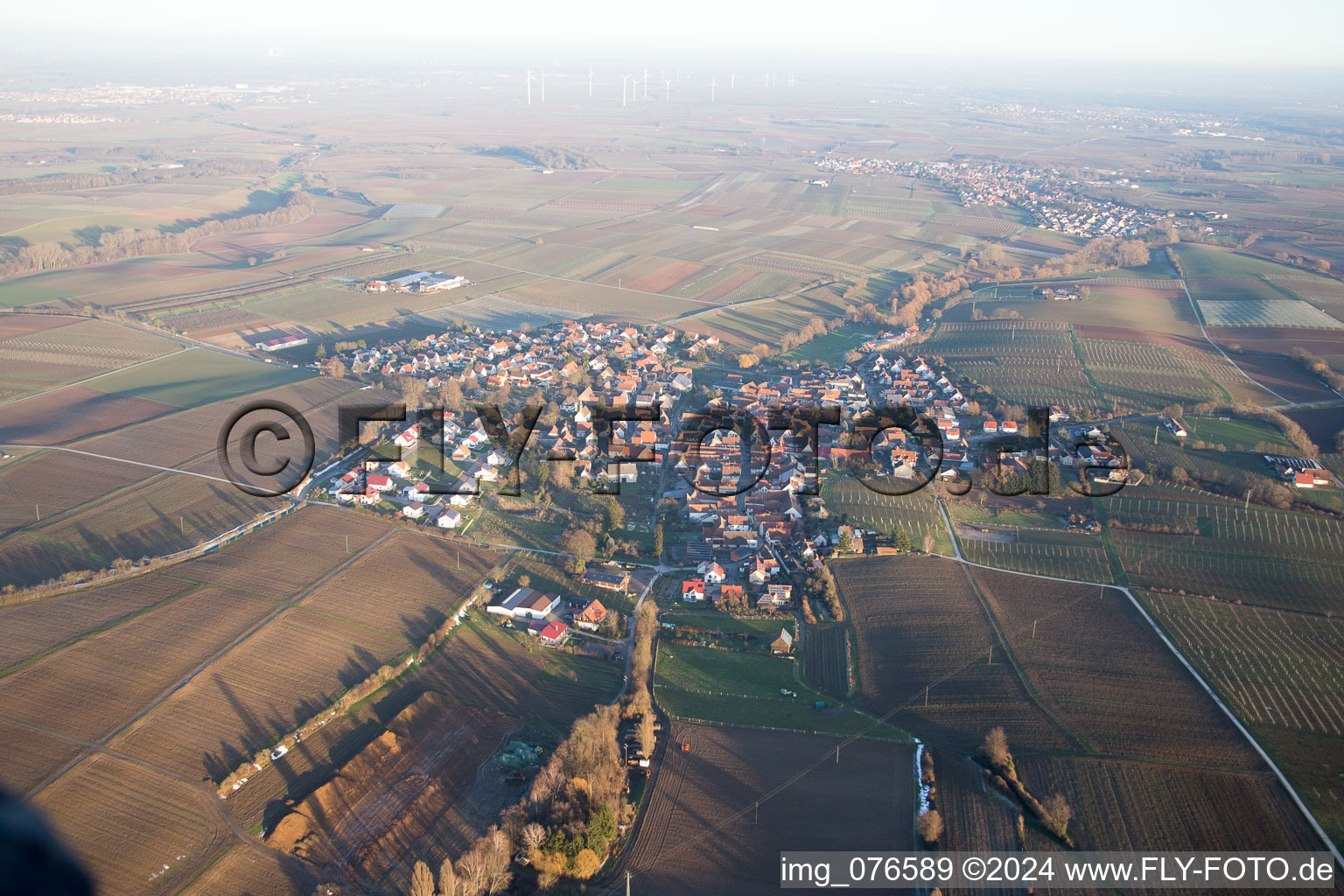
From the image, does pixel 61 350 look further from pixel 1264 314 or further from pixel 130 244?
pixel 1264 314

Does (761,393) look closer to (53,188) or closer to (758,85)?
(53,188)

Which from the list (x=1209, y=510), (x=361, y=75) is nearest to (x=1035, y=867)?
(x=1209, y=510)

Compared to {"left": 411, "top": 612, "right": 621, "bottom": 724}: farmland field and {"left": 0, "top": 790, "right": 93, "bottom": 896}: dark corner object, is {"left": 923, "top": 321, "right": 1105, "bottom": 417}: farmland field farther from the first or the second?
{"left": 0, "top": 790, "right": 93, "bottom": 896}: dark corner object

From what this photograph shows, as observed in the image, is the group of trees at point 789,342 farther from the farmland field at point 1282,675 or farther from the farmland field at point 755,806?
the farmland field at point 755,806

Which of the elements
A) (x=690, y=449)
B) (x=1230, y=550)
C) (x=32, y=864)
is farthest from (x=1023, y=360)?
(x=32, y=864)
